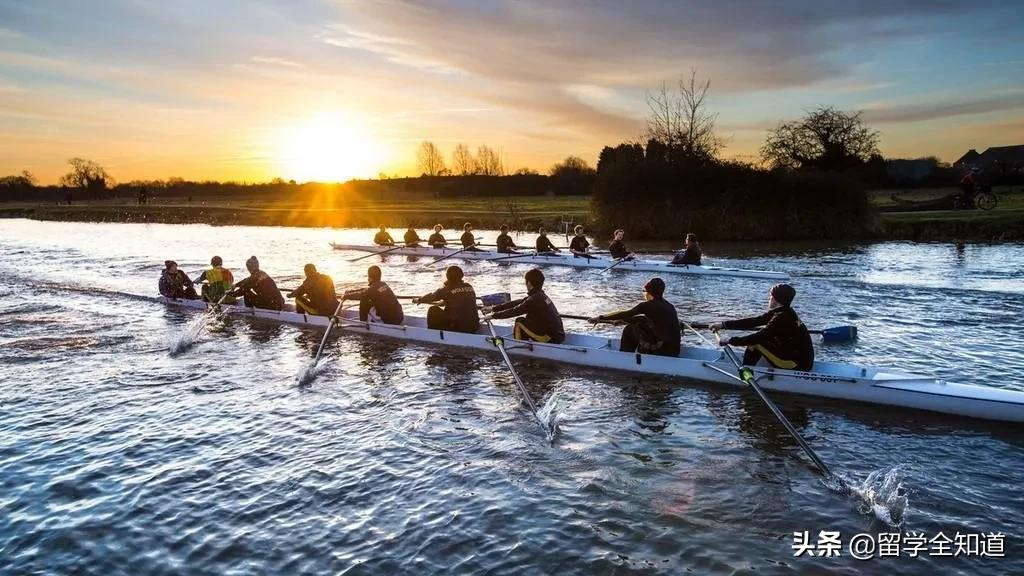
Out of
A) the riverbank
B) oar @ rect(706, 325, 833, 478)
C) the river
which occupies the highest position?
the riverbank

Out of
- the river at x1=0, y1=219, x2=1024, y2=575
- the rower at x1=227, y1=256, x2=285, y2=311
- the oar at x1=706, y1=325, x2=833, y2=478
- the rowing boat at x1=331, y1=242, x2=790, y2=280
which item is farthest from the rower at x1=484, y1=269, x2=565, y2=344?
the rowing boat at x1=331, y1=242, x2=790, y2=280

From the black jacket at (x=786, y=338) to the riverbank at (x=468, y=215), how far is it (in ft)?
90.1

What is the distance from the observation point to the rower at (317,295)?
16750 millimetres

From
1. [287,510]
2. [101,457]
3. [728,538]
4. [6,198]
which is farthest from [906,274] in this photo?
[6,198]

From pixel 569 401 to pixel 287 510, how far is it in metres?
4.99

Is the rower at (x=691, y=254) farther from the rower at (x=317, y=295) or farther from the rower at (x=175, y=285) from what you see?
the rower at (x=175, y=285)

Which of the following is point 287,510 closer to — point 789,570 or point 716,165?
point 789,570

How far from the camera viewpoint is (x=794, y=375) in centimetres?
1038

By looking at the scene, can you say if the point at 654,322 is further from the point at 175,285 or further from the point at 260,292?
the point at 175,285

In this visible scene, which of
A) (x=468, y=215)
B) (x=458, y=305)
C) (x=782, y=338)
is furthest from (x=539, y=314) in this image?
(x=468, y=215)

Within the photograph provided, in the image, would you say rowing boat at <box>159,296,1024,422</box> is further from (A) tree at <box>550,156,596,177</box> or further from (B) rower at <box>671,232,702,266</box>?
(A) tree at <box>550,156,596,177</box>

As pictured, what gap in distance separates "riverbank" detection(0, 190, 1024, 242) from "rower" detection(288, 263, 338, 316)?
28084mm

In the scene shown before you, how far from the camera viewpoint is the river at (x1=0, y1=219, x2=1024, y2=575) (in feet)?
21.9

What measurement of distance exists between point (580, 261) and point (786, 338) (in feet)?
54.8
